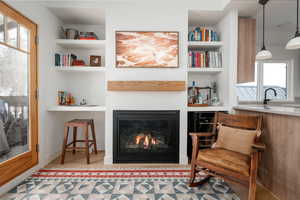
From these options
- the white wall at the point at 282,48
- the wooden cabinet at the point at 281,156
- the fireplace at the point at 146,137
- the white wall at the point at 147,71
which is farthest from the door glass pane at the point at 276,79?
the fireplace at the point at 146,137

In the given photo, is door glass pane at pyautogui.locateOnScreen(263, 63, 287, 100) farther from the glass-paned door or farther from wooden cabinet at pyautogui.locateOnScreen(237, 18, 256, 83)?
the glass-paned door

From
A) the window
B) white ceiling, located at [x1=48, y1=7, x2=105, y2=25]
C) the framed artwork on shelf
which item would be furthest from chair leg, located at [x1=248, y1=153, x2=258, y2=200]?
white ceiling, located at [x1=48, y1=7, x2=105, y2=25]

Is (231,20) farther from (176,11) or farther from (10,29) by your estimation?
(10,29)

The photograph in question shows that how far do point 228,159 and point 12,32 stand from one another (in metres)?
2.80

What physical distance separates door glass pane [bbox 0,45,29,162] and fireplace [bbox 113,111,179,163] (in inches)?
46.2

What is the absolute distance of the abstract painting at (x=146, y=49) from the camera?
2477 millimetres

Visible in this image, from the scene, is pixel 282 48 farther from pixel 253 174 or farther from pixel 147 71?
pixel 253 174

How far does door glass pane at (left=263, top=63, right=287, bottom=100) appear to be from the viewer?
3.73 m

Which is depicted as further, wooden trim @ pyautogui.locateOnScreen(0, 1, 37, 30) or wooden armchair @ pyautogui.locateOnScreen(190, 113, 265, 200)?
wooden trim @ pyautogui.locateOnScreen(0, 1, 37, 30)

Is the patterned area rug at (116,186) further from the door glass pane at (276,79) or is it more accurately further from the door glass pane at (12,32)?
the door glass pane at (276,79)

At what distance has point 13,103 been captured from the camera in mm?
1902

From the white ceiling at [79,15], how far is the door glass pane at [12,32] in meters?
0.79

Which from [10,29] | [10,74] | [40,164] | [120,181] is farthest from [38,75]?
[120,181]

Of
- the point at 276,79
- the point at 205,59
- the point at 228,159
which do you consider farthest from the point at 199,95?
the point at 276,79
